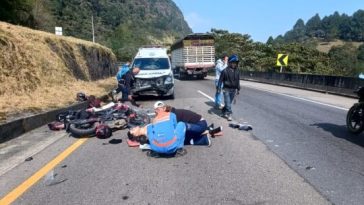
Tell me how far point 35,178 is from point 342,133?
6.91 metres

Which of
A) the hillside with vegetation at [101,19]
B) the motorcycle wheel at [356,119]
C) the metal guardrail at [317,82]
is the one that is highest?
the hillside with vegetation at [101,19]

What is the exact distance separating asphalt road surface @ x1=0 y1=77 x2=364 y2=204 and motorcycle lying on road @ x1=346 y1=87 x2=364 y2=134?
0.23 meters

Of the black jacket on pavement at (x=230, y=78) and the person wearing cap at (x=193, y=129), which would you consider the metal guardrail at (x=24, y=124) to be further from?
the black jacket on pavement at (x=230, y=78)

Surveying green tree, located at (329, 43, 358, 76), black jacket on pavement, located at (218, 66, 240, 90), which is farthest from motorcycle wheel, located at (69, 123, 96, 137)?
green tree, located at (329, 43, 358, 76)

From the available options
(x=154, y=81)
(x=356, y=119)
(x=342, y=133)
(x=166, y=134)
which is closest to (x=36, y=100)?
(x=154, y=81)

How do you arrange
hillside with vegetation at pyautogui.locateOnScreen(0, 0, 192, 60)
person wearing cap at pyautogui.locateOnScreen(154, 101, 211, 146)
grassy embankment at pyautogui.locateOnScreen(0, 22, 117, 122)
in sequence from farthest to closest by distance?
hillside with vegetation at pyautogui.locateOnScreen(0, 0, 192, 60) < grassy embankment at pyautogui.locateOnScreen(0, 22, 117, 122) < person wearing cap at pyautogui.locateOnScreen(154, 101, 211, 146)

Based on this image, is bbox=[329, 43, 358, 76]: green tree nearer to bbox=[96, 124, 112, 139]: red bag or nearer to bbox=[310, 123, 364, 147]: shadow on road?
bbox=[310, 123, 364, 147]: shadow on road

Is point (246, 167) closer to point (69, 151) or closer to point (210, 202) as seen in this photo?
point (210, 202)

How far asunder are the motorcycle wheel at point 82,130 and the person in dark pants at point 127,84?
20.8 feet

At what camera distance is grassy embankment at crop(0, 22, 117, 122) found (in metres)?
13.1

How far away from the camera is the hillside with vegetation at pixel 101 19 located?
36094 mm

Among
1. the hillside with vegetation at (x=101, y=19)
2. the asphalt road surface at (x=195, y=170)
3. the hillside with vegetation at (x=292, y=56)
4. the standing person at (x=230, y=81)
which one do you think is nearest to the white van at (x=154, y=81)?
the standing person at (x=230, y=81)

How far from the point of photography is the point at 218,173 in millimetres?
6484

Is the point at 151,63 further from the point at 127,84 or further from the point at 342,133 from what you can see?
the point at 342,133
